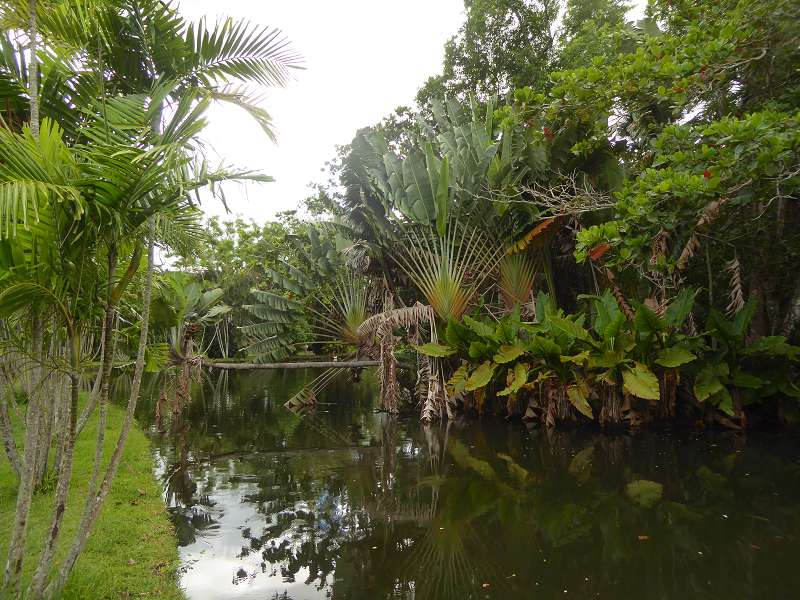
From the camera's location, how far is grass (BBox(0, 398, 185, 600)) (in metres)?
3.64

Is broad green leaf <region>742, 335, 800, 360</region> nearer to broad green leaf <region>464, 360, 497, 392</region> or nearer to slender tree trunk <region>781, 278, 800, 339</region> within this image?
slender tree trunk <region>781, 278, 800, 339</region>

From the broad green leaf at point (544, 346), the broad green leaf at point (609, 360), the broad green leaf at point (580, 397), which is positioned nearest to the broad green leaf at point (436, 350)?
the broad green leaf at point (544, 346)

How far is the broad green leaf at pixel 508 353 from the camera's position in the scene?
9.55m

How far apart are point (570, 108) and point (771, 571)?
5.86 m

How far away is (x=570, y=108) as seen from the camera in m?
7.24

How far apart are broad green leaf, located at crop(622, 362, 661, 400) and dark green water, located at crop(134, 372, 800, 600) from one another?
33.0 inches

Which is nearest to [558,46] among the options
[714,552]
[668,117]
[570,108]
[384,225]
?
[668,117]

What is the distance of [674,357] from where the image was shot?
8266mm

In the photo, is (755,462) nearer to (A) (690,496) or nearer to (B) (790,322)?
(A) (690,496)

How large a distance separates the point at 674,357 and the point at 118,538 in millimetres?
7962

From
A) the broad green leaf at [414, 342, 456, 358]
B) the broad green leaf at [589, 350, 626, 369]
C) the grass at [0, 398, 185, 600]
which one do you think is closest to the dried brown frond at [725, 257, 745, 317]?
the broad green leaf at [589, 350, 626, 369]

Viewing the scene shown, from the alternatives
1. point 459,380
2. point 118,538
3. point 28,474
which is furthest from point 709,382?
point 28,474

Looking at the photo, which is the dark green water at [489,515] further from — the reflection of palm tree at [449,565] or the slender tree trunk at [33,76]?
the slender tree trunk at [33,76]

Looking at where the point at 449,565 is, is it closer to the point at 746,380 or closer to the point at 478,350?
the point at 478,350
